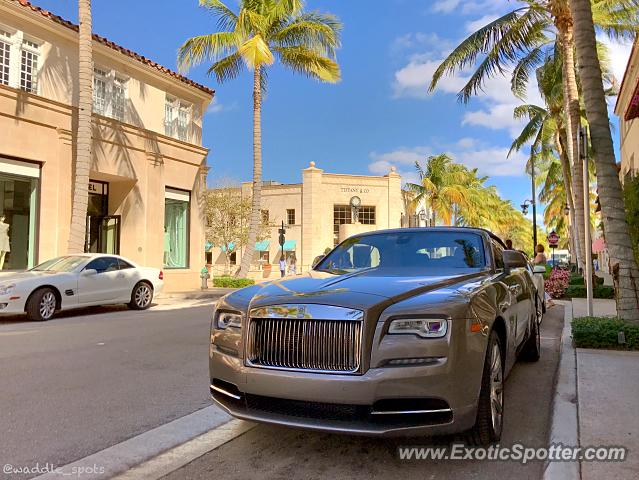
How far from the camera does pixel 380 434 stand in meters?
2.99

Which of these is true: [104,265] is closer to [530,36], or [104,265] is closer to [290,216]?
[530,36]

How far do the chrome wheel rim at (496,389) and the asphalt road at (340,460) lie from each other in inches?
9.2

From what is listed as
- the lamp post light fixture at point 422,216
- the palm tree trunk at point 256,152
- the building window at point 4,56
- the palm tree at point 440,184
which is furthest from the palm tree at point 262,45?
the lamp post light fixture at point 422,216

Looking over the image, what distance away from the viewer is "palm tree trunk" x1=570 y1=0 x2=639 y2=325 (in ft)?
22.7

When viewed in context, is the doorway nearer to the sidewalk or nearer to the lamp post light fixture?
the sidewalk

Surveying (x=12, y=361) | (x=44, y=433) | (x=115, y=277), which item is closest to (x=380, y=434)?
(x=44, y=433)

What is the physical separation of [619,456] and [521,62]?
19125 millimetres

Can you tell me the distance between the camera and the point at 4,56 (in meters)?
14.3

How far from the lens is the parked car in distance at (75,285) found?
10602mm

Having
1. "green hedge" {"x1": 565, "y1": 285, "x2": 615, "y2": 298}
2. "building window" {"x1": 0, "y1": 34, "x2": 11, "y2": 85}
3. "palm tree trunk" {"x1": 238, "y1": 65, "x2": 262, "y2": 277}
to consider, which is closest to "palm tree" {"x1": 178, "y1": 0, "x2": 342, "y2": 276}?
"palm tree trunk" {"x1": 238, "y1": 65, "x2": 262, "y2": 277}

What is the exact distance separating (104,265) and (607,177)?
11.1 meters

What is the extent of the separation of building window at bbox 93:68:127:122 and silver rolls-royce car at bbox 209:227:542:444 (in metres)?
15.9

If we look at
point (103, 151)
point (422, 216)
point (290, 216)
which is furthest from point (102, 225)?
point (422, 216)

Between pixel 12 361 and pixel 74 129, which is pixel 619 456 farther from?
pixel 74 129
